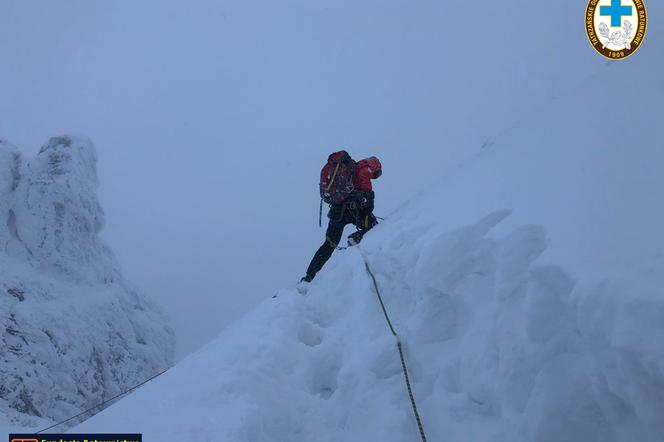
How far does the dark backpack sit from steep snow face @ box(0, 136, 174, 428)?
999cm

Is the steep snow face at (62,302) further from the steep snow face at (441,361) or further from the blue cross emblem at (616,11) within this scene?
the blue cross emblem at (616,11)

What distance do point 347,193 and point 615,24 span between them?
18.5 feet

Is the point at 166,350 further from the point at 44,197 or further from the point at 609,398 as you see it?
the point at 609,398

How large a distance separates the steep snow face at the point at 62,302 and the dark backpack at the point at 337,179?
9.99m

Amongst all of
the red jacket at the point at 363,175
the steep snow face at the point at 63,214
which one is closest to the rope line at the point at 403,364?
the red jacket at the point at 363,175

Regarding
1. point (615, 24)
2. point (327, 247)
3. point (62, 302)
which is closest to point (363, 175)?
point (327, 247)

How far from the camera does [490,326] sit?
426 cm

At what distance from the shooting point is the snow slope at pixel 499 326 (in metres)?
3.16

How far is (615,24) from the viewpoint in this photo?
857 cm

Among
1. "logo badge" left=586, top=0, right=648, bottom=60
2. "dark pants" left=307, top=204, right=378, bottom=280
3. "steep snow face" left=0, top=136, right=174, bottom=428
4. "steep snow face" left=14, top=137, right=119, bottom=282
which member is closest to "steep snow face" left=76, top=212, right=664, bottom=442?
"dark pants" left=307, top=204, right=378, bottom=280

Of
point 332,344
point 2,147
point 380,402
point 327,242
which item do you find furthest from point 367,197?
point 2,147

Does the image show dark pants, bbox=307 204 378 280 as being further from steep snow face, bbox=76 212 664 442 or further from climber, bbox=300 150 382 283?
steep snow face, bbox=76 212 664 442

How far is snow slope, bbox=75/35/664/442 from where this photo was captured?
316 centimetres

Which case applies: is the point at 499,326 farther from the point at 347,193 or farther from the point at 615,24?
the point at 615,24
